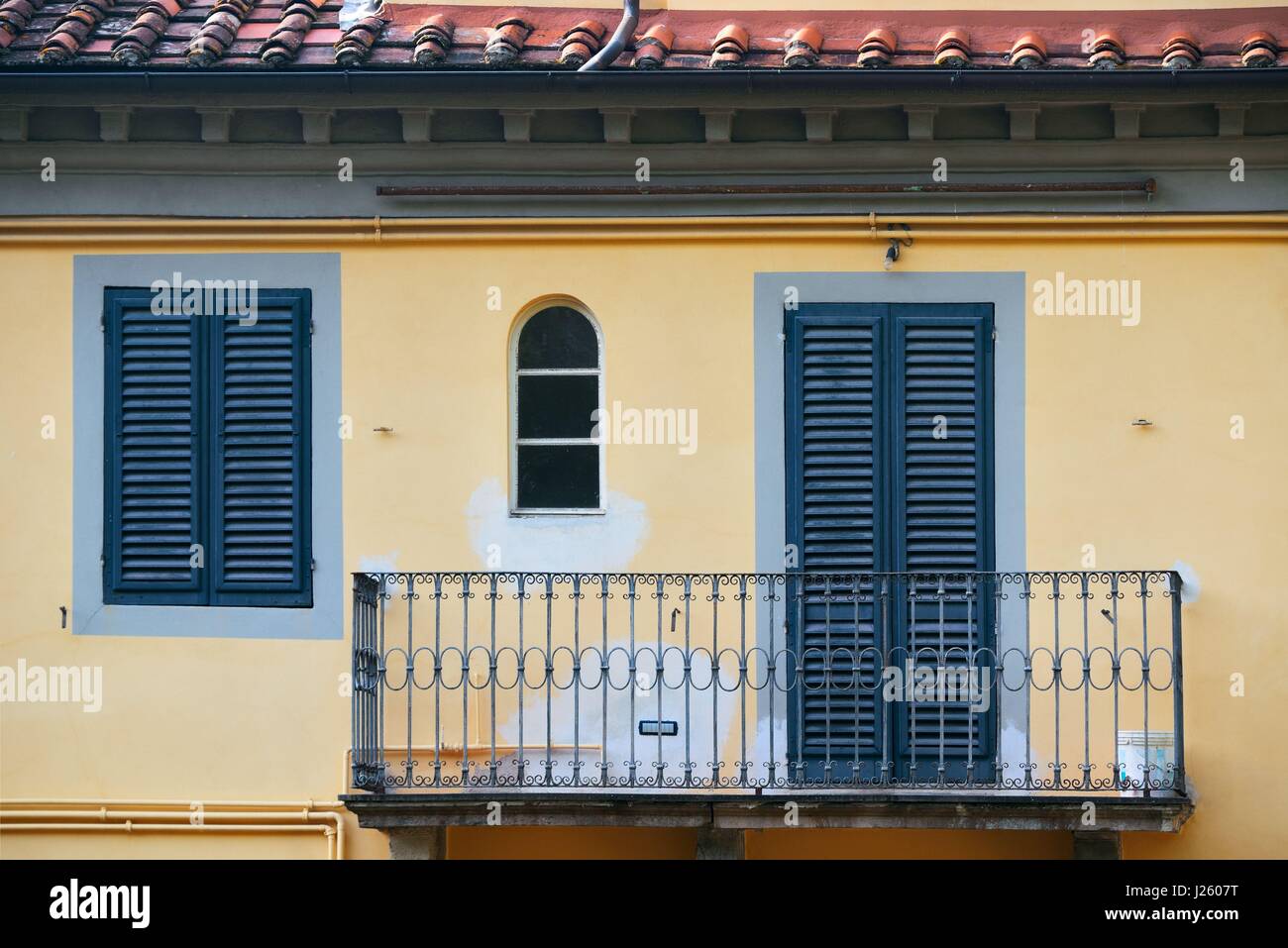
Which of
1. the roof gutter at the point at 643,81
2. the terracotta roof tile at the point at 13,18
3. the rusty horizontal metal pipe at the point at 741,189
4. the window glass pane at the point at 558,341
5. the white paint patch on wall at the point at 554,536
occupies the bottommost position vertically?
the white paint patch on wall at the point at 554,536

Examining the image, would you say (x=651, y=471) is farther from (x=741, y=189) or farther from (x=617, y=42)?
(x=617, y=42)

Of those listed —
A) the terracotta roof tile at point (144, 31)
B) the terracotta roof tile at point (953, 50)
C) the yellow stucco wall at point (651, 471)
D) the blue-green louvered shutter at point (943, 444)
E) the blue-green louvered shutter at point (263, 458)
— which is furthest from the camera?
the blue-green louvered shutter at point (263, 458)

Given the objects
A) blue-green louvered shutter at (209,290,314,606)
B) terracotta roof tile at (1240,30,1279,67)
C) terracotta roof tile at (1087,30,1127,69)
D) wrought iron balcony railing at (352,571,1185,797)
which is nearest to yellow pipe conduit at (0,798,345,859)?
wrought iron balcony railing at (352,571,1185,797)

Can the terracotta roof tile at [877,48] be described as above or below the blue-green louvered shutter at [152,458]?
above

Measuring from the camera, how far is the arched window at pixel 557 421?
9.95 meters

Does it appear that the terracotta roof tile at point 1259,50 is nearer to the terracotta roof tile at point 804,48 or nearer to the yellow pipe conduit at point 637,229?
the yellow pipe conduit at point 637,229

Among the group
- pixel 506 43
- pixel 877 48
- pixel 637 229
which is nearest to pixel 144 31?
pixel 506 43

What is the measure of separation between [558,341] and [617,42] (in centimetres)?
172

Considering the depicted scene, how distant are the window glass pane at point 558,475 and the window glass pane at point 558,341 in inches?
19.2

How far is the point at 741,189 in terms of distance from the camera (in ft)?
32.3

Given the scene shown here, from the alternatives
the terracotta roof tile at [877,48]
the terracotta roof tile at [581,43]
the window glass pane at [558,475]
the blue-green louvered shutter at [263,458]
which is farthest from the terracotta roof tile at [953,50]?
the blue-green louvered shutter at [263,458]

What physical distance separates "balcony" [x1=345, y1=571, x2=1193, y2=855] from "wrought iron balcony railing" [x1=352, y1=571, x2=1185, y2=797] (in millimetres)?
12
